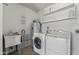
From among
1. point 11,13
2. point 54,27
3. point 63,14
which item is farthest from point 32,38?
point 63,14

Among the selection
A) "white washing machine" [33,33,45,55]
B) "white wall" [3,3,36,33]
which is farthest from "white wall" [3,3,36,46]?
"white washing machine" [33,33,45,55]

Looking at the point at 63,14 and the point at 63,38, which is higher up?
the point at 63,14

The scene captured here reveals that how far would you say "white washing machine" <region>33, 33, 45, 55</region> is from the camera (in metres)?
1.25

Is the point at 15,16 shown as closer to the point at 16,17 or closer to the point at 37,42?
the point at 16,17

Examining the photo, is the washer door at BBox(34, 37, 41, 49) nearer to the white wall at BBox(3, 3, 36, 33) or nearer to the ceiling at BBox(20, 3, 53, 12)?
the white wall at BBox(3, 3, 36, 33)

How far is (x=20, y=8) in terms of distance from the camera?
1.20 metres

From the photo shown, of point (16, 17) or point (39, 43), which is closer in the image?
point (16, 17)

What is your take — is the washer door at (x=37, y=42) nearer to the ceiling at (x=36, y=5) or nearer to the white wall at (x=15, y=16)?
the white wall at (x=15, y=16)

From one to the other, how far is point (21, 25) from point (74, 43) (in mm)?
855

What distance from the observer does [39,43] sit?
1.33m

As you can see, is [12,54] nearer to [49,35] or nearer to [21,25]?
[21,25]

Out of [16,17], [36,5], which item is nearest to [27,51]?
[16,17]

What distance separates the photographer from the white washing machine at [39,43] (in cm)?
125

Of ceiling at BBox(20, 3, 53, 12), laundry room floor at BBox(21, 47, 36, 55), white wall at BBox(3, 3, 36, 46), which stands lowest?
laundry room floor at BBox(21, 47, 36, 55)
